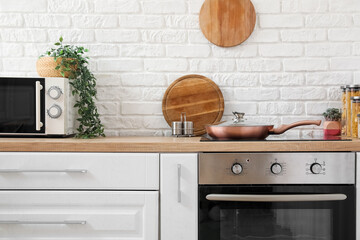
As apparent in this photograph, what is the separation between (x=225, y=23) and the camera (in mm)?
2154

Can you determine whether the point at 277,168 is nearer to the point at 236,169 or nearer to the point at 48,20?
the point at 236,169

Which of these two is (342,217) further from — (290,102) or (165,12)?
(165,12)

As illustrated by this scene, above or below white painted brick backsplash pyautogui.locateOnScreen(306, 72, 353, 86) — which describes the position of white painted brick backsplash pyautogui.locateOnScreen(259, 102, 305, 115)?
below

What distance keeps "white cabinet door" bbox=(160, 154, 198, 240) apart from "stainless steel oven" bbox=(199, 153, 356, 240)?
0.04 meters

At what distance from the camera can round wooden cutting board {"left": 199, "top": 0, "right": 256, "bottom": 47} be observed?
214 cm

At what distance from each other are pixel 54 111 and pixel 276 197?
116cm

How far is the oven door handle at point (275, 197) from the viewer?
1.54 metres

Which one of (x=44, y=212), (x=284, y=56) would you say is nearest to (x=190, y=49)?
(x=284, y=56)

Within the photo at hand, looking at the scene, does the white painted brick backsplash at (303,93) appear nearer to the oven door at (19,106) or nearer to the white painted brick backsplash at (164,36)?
the white painted brick backsplash at (164,36)

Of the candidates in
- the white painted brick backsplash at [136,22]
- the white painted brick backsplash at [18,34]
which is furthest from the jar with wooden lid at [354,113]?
the white painted brick backsplash at [18,34]

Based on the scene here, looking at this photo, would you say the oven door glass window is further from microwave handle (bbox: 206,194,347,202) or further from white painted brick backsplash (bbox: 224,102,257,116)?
white painted brick backsplash (bbox: 224,102,257,116)

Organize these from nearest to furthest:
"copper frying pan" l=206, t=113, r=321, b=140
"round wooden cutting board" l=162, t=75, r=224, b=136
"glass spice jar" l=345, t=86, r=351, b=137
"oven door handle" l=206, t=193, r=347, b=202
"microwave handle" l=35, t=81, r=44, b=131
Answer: "oven door handle" l=206, t=193, r=347, b=202 → "copper frying pan" l=206, t=113, r=321, b=140 → "microwave handle" l=35, t=81, r=44, b=131 → "glass spice jar" l=345, t=86, r=351, b=137 → "round wooden cutting board" l=162, t=75, r=224, b=136

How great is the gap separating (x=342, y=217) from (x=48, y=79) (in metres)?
1.53

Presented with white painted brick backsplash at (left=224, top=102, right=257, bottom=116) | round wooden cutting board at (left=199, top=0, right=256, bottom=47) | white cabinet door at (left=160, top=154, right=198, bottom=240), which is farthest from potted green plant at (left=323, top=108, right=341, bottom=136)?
white cabinet door at (left=160, top=154, right=198, bottom=240)
